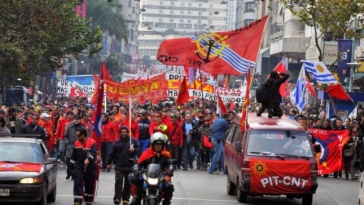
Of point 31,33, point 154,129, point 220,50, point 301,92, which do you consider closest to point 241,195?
point 154,129

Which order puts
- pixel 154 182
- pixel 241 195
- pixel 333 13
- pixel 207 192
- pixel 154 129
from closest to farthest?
pixel 154 182 → pixel 241 195 → pixel 207 192 → pixel 154 129 → pixel 333 13

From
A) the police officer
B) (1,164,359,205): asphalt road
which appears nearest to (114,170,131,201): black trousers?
the police officer

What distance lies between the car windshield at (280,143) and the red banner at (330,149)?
28.9 feet

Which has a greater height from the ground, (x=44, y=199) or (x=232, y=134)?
(x=232, y=134)

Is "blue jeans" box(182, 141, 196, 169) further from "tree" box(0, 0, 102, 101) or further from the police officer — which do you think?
the police officer

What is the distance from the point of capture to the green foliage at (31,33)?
36.4 meters

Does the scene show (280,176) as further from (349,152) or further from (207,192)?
(349,152)

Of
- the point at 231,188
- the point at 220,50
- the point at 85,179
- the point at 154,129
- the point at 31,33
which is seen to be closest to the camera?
the point at 85,179

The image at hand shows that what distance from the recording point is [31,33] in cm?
3700

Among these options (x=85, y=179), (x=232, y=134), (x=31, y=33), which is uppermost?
(x=31, y=33)

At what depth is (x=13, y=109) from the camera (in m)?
26.0

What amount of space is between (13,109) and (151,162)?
37.6 feet

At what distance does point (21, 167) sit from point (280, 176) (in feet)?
14.9

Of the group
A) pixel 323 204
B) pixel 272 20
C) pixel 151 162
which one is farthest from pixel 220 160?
pixel 272 20
